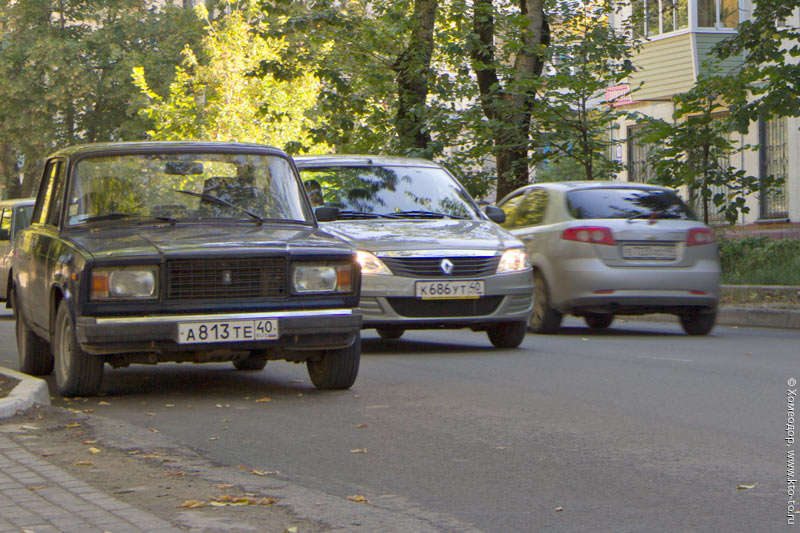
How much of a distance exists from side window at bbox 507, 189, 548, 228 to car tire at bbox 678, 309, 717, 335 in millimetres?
1869

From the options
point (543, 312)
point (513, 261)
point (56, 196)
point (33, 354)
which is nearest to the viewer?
point (56, 196)

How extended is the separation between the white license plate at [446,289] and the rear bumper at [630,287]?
2.38 m

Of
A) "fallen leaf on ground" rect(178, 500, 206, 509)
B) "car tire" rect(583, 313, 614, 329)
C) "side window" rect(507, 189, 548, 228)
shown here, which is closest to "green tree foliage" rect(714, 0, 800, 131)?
"car tire" rect(583, 313, 614, 329)

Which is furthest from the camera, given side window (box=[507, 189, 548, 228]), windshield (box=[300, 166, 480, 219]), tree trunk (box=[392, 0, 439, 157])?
tree trunk (box=[392, 0, 439, 157])

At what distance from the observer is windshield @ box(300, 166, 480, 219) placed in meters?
13.5

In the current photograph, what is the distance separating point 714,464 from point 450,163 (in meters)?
18.7

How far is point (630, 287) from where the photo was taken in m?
14.1

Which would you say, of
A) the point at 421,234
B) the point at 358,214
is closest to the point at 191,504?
the point at 421,234

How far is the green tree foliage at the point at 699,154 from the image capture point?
2102 cm

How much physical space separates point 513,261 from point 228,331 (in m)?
Result: 4.15

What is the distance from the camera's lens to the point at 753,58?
65.0 ft

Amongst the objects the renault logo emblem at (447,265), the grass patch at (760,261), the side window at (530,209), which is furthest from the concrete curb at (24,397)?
the grass patch at (760,261)

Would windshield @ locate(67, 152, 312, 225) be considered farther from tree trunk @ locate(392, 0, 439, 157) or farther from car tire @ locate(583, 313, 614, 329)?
tree trunk @ locate(392, 0, 439, 157)

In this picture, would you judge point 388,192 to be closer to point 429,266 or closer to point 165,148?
point 429,266
